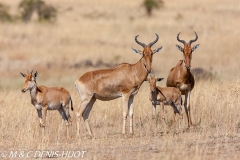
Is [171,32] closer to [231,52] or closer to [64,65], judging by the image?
[231,52]

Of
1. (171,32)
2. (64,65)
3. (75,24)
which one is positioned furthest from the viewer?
(75,24)

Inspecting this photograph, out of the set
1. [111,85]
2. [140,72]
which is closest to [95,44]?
[140,72]

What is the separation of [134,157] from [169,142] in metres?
1.53

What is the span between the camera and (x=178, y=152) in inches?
416

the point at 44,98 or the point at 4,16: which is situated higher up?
the point at 4,16

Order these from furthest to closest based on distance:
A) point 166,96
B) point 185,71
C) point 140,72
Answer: point 185,71 → point 166,96 → point 140,72

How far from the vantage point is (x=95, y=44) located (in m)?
32.3

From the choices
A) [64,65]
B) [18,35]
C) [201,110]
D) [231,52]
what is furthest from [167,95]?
[18,35]

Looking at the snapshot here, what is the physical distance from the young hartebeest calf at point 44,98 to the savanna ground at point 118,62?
1.65ft

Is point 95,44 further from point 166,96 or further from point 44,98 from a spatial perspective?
point 44,98

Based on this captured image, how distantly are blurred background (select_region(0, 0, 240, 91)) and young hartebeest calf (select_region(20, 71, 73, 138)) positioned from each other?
23.3 ft

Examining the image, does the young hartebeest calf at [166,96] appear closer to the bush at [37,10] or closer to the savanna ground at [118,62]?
the savanna ground at [118,62]

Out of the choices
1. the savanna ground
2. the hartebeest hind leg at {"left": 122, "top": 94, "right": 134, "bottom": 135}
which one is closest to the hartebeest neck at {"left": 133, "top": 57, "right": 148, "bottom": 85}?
the hartebeest hind leg at {"left": 122, "top": 94, "right": 134, "bottom": 135}

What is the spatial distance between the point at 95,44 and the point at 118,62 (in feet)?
13.2
